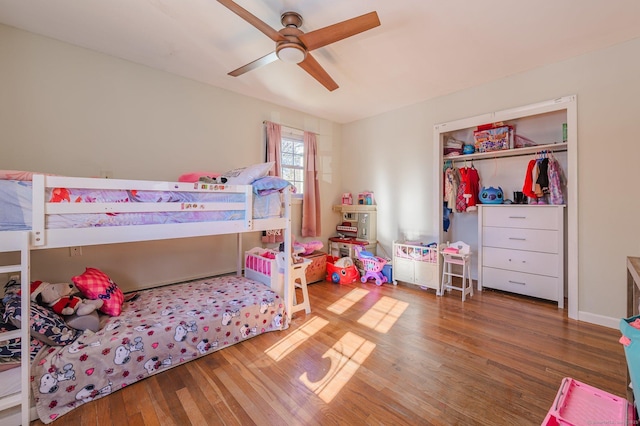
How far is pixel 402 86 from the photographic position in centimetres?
318

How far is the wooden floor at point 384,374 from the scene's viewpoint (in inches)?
54.6

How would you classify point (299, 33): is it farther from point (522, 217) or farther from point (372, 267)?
point (522, 217)

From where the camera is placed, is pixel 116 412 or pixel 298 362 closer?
pixel 116 412

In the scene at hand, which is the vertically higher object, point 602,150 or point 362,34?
point 362,34

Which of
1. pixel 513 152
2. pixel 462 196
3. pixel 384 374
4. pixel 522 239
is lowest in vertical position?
pixel 384 374

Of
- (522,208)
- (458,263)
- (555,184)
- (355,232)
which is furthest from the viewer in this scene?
(355,232)

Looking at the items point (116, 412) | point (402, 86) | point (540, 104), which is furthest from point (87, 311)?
point (540, 104)

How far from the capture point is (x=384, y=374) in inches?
67.3

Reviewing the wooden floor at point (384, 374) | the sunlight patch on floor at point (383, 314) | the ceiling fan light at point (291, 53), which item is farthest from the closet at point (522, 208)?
the ceiling fan light at point (291, 53)

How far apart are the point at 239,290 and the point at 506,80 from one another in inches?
146

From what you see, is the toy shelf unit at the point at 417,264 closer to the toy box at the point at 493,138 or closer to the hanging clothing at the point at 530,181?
the hanging clothing at the point at 530,181

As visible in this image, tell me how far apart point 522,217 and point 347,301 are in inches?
87.0

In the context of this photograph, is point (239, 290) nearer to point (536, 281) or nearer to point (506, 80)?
point (536, 281)

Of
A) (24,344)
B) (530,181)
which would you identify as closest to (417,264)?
(530,181)
